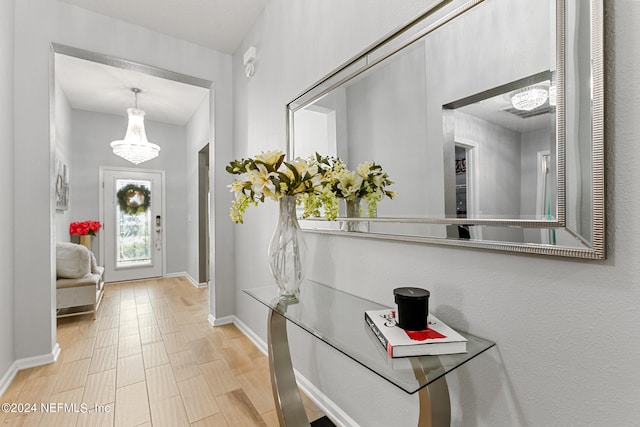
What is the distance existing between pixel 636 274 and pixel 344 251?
3.44 feet

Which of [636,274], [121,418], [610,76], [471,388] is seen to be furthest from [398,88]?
[121,418]

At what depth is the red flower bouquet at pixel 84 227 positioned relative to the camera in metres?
4.37

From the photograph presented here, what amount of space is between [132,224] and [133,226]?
4 centimetres

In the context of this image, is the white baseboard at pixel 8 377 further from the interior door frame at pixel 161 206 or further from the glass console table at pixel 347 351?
the interior door frame at pixel 161 206

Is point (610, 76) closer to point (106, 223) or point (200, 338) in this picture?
point (200, 338)

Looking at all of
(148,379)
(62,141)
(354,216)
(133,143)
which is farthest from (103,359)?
(62,141)

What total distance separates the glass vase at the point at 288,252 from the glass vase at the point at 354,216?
0.24 meters

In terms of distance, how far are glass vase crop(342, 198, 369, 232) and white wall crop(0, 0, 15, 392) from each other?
2.26 meters

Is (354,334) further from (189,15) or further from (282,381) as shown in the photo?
(189,15)

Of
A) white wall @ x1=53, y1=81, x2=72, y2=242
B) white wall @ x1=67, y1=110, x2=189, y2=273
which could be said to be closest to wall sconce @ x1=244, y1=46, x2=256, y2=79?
white wall @ x1=53, y1=81, x2=72, y2=242

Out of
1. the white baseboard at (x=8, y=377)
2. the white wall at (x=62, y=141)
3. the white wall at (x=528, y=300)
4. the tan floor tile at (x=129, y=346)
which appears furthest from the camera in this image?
the white wall at (x=62, y=141)

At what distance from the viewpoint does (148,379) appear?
2.01 m

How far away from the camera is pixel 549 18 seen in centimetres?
77

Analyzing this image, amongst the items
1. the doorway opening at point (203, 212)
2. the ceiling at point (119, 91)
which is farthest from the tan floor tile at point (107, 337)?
the ceiling at point (119, 91)
